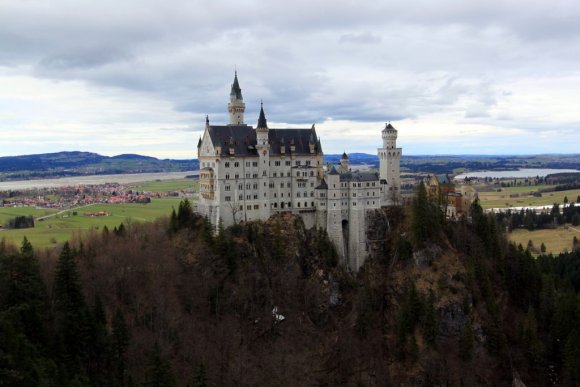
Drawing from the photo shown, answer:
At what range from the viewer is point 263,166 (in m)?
95.2

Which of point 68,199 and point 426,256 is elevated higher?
point 68,199

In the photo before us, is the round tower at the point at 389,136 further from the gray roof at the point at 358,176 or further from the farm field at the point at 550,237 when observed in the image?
the farm field at the point at 550,237

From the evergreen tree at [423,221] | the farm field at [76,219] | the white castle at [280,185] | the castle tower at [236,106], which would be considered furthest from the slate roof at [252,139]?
the farm field at [76,219]

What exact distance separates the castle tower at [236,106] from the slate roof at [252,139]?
6.63 m

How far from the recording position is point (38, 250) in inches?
3531

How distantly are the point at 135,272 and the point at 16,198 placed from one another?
125571mm

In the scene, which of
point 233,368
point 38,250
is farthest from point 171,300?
point 38,250

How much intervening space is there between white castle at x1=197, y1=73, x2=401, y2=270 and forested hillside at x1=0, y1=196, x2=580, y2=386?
280cm

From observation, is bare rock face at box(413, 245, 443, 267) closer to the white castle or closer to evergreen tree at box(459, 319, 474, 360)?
the white castle

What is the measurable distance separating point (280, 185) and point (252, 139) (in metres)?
9.50

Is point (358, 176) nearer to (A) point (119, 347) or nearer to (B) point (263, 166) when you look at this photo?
(B) point (263, 166)

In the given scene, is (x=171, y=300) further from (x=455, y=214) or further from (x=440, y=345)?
(x=455, y=214)

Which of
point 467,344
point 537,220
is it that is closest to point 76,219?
point 467,344

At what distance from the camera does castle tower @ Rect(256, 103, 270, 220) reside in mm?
94500
